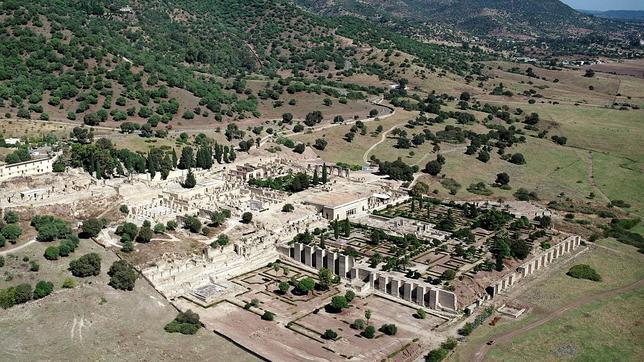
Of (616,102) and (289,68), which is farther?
(289,68)

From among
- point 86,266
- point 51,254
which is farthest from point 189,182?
point 86,266

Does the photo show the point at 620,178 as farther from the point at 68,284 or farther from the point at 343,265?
the point at 68,284

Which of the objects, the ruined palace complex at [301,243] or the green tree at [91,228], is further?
the green tree at [91,228]

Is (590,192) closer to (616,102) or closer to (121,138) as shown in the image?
(121,138)

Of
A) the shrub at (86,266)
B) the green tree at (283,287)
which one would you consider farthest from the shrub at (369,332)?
the shrub at (86,266)

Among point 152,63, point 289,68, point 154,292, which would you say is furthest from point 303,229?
point 289,68

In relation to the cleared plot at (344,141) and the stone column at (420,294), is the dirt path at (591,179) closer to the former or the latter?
the cleared plot at (344,141)
